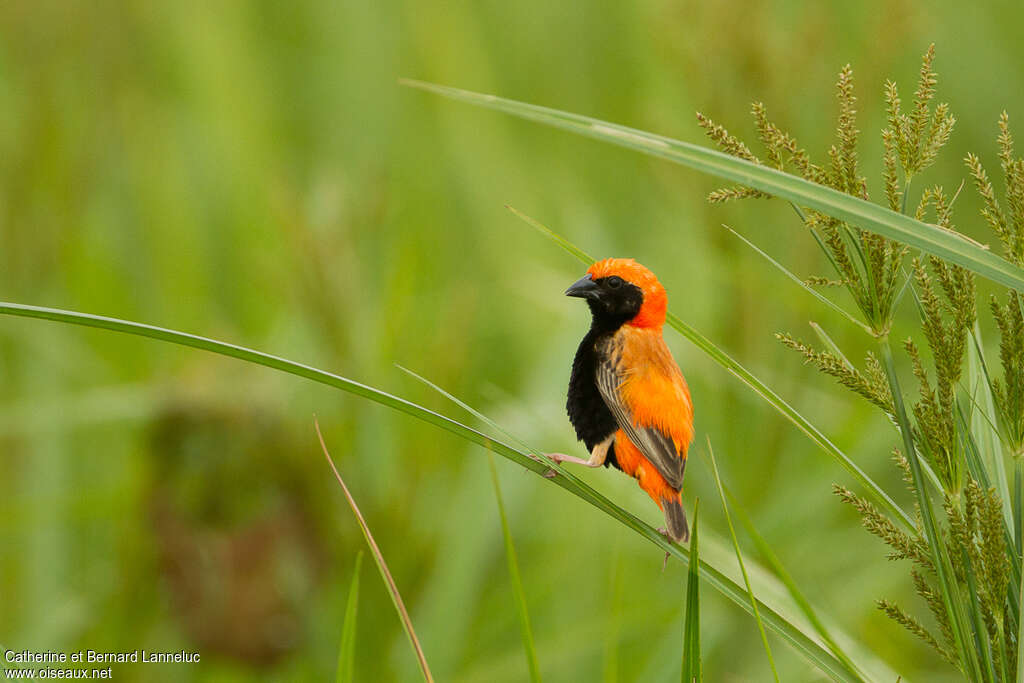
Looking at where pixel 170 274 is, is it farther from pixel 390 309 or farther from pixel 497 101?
pixel 497 101

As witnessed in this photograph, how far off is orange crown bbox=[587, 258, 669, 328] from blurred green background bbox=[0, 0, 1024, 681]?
1.50ft

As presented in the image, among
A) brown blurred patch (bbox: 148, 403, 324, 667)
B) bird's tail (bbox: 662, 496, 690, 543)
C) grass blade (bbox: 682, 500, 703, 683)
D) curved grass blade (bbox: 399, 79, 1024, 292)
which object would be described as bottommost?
brown blurred patch (bbox: 148, 403, 324, 667)

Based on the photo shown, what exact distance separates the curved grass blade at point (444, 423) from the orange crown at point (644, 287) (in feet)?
0.69

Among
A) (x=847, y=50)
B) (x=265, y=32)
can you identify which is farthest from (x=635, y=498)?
(x=265, y=32)

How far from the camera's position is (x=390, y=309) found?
2.43 metres

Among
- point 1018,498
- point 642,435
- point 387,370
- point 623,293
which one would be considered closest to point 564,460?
point 642,435

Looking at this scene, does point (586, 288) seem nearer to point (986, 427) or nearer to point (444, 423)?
point (444, 423)

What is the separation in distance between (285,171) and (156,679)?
2.34m

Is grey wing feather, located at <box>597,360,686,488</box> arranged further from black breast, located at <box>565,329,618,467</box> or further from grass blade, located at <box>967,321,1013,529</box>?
grass blade, located at <box>967,321,1013,529</box>

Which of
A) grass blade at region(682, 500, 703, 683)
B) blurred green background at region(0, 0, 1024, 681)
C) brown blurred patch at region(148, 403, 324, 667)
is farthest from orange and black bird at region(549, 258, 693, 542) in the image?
brown blurred patch at region(148, 403, 324, 667)

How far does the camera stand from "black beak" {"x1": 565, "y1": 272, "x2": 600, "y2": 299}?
1079mm

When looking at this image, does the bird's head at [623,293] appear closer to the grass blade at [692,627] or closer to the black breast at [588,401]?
the black breast at [588,401]

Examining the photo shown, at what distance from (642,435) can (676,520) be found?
0.10 meters

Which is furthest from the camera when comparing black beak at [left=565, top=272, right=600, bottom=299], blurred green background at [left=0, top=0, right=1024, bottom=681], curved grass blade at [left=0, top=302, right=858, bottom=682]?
blurred green background at [left=0, top=0, right=1024, bottom=681]
